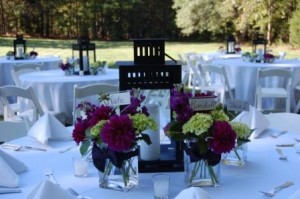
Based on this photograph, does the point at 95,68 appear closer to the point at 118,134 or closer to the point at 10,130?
the point at 10,130

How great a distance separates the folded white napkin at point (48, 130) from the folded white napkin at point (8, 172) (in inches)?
18.9

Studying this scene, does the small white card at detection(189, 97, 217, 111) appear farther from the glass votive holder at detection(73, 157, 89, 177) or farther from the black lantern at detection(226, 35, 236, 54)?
the black lantern at detection(226, 35, 236, 54)

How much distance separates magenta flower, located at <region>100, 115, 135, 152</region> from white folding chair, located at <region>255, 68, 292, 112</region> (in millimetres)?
4352

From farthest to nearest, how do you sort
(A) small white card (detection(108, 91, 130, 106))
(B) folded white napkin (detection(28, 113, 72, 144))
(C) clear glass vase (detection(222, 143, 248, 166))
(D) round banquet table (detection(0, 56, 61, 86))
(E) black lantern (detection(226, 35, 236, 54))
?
(E) black lantern (detection(226, 35, 236, 54)) < (D) round banquet table (detection(0, 56, 61, 86)) < (B) folded white napkin (detection(28, 113, 72, 144)) < (C) clear glass vase (detection(222, 143, 248, 166)) < (A) small white card (detection(108, 91, 130, 106))

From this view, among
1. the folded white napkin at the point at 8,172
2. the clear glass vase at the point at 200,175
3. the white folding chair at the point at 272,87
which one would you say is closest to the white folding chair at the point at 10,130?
the folded white napkin at the point at 8,172

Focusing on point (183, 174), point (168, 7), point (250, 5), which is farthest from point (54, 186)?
point (168, 7)

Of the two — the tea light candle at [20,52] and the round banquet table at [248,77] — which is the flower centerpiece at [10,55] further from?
the round banquet table at [248,77]

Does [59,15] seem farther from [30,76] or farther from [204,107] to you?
[204,107]

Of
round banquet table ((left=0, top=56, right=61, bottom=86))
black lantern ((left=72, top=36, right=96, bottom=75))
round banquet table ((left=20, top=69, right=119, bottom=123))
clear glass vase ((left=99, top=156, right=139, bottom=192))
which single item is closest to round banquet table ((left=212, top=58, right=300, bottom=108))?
round banquet table ((left=20, top=69, right=119, bottom=123))

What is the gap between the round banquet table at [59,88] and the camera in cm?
495

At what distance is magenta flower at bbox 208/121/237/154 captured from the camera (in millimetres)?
1665

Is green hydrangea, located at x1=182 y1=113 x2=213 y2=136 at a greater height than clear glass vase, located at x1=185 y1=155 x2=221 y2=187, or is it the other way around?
green hydrangea, located at x1=182 y1=113 x2=213 y2=136

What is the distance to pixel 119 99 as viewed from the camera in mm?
1846

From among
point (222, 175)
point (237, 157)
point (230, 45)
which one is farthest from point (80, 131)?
point (230, 45)
